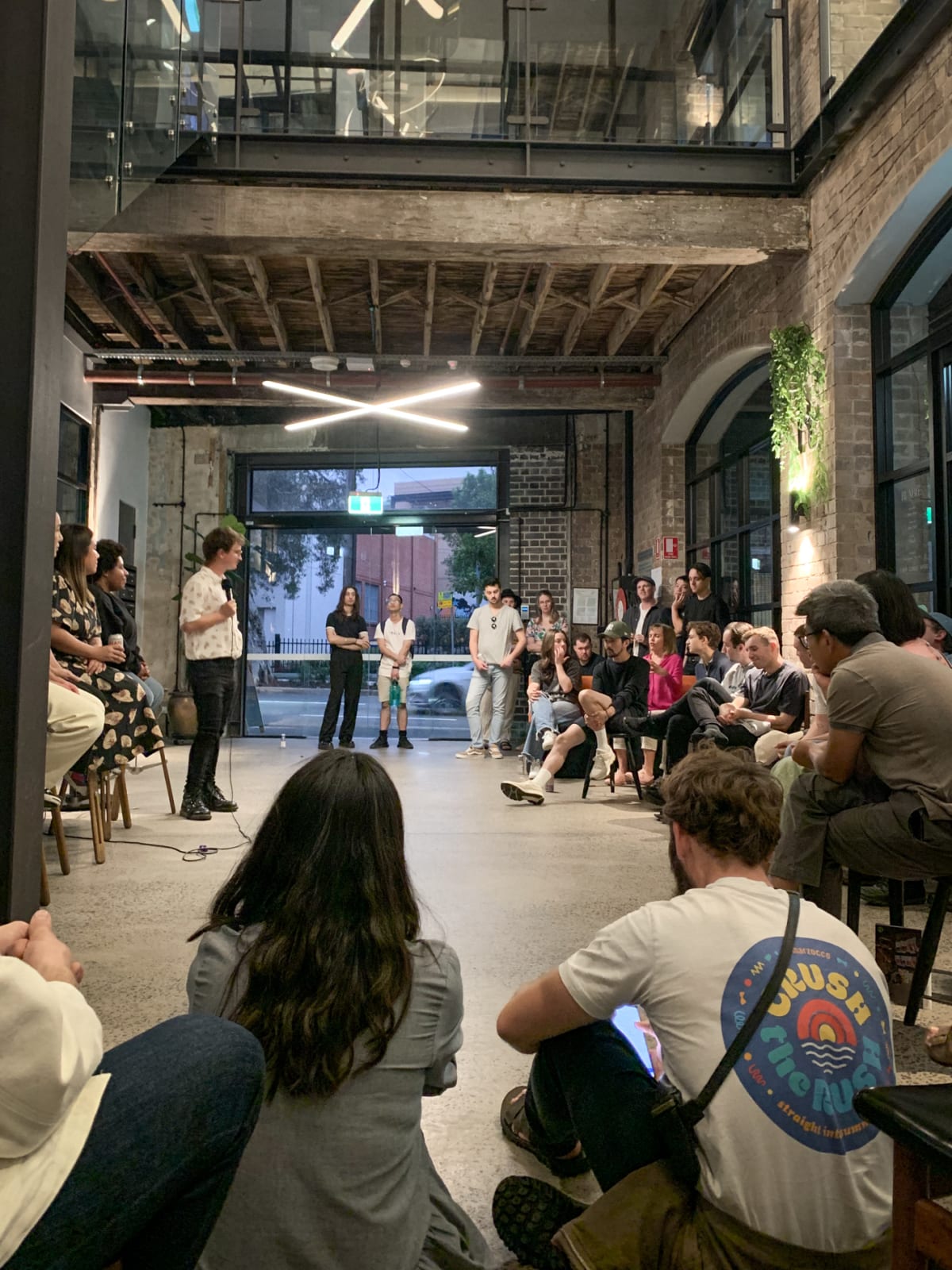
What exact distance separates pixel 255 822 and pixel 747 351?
190 inches

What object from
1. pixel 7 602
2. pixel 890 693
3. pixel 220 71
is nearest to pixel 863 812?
pixel 890 693

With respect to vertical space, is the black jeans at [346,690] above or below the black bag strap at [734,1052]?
above

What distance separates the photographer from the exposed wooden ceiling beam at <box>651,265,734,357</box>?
6852mm

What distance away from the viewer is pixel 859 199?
5004 millimetres

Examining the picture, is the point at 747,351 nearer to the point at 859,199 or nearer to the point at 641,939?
the point at 859,199

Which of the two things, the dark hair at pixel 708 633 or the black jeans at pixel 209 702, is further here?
the dark hair at pixel 708 633

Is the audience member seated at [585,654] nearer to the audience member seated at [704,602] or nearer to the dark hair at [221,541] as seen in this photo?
the audience member seated at [704,602]

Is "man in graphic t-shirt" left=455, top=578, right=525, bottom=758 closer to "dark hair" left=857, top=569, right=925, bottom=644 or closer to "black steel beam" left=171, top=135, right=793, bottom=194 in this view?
"black steel beam" left=171, top=135, right=793, bottom=194

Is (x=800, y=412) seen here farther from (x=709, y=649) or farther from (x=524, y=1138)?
(x=524, y=1138)

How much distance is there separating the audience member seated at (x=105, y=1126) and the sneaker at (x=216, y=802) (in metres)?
4.14

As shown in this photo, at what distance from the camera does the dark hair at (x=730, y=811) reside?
1.48 m

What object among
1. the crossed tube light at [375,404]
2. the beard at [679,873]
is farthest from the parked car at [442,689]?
the beard at [679,873]

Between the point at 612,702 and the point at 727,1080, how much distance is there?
5040 mm

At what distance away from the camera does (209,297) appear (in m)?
7.21
